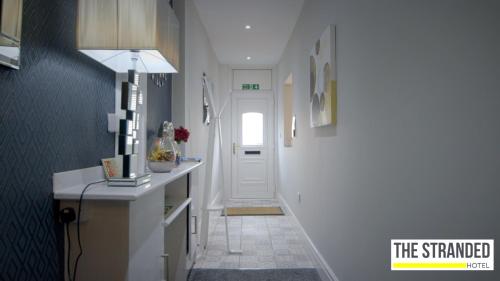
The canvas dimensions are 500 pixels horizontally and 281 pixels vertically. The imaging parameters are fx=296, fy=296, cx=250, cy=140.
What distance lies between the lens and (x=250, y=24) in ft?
12.7

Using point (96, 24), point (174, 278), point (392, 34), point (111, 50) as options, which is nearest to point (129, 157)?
point (111, 50)

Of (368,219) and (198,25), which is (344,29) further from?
(198,25)

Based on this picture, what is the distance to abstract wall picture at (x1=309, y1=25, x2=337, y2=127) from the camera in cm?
211

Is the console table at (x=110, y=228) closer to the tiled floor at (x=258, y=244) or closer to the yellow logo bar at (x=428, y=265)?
the yellow logo bar at (x=428, y=265)

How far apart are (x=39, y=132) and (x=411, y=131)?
140cm

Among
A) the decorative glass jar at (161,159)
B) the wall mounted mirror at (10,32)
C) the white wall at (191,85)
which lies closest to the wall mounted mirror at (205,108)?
the white wall at (191,85)

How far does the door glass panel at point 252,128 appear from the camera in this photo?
5926 mm

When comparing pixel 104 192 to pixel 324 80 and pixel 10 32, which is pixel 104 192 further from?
pixel 324 80

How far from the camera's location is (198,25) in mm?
3580

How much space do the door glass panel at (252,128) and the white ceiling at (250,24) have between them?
1143 millimetres

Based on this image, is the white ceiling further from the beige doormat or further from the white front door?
the beige doormat

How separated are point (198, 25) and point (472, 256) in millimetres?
3466

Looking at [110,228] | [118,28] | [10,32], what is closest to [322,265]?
[110,228]

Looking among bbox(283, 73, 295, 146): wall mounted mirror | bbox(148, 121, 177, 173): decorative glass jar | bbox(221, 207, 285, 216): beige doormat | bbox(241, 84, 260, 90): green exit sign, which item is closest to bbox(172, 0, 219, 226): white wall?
bbox(148, 121, 177, 173): decorative glass jar
